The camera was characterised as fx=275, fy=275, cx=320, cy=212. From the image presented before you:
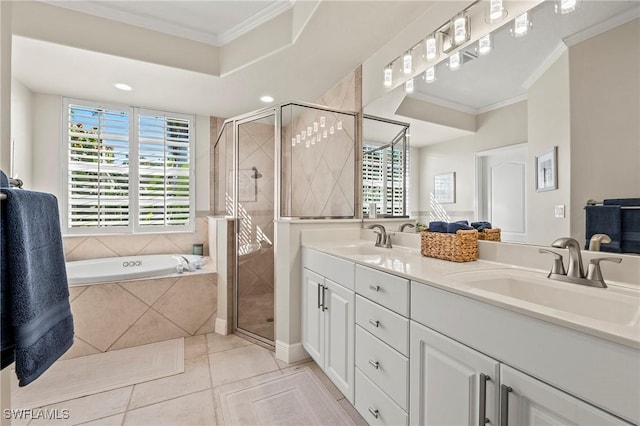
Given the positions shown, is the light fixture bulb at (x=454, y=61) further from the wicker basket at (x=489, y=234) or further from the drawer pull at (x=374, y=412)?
the drawer pull at (x=374, y=412)

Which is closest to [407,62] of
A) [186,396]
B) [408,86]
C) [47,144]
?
[408,86]

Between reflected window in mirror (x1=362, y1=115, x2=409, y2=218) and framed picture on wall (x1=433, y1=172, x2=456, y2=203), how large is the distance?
251mm

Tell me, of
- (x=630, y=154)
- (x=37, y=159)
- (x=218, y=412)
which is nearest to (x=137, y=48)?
(x=37, y=159)

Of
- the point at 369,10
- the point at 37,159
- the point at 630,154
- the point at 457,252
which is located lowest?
the point at 457,252

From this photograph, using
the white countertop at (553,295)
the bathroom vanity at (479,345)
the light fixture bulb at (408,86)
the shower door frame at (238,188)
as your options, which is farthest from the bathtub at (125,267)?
the light fixture bulb at (408,86)

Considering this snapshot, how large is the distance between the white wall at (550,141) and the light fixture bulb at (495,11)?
1.35 ft

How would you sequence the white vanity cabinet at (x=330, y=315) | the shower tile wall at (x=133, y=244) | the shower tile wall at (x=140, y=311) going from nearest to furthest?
the white vanity cabinet at (x=330, y=315), the shower tile wall at (x=140, y=311), the shower tile wall at (x=133, y=244)

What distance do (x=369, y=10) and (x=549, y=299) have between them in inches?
71.4

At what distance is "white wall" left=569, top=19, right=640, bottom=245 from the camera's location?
924 millimetres

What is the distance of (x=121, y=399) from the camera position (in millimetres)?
1679

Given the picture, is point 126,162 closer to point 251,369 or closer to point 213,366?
point 213,366

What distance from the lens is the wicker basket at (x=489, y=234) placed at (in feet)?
4.60

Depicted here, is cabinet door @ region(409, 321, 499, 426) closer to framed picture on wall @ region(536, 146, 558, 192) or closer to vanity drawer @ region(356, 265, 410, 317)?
vanity drawer @ region(356, 265, 410, 317)

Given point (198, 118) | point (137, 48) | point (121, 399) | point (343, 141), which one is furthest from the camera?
point (198, 118)
